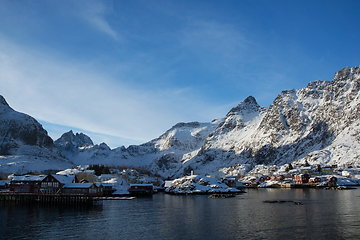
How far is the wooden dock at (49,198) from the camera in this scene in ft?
294

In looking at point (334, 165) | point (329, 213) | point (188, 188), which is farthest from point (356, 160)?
point (329, 213)

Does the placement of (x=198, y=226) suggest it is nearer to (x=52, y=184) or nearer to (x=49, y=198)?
(x=49, y=198)

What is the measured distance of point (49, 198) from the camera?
3669 inches

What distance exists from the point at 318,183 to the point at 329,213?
112m

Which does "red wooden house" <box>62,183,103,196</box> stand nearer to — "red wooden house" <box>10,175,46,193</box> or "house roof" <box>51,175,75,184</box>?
"house roof" <box>51,175,75,184</box>

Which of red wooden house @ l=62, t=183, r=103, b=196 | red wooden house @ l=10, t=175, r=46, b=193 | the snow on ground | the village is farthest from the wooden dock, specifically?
the snow on ground

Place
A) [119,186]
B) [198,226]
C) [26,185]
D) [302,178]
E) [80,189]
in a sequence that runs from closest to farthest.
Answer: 1. [198,226]
2. [80,189]
3. [26,185]
4. [119,186]
5. [302,178]

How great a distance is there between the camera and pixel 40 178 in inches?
4200

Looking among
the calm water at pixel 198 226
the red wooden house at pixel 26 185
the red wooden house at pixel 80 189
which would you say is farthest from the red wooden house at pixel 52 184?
the calm water at pixel 198 226

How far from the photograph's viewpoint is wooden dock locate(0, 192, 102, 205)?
89625mm

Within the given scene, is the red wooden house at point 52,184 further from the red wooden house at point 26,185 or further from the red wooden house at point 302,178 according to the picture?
the red wooden house at point 302,178

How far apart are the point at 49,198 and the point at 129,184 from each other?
234 feet

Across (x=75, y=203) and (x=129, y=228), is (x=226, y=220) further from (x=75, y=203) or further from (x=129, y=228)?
(x=75, y=203)

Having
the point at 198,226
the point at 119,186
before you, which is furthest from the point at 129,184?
the point at 198,226
